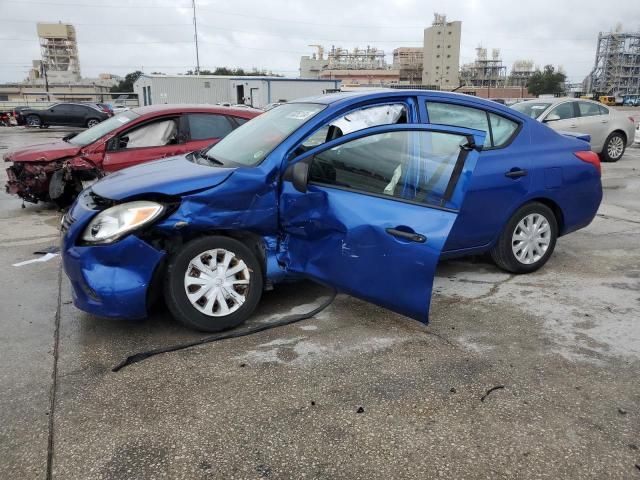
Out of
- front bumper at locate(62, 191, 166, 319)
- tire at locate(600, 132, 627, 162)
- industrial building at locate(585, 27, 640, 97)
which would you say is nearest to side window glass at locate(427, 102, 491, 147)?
front bumper at locate(62, 191, 166, 319)

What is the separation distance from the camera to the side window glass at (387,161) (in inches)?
135

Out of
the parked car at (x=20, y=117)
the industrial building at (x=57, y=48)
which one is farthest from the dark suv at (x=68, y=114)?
the industrial building at (x=57, y=48)

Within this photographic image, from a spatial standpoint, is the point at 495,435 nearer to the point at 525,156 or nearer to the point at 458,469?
the point at 458,469

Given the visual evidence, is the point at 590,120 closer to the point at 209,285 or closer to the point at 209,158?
the point at 209,158

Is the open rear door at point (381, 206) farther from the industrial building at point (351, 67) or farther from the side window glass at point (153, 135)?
the industrial building at point (351, 67)

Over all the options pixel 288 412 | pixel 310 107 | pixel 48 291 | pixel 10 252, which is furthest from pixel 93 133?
pixel 288 412

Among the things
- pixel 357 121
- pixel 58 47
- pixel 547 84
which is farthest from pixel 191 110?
pixel 58 47

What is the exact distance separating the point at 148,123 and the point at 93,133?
1038 millimetres

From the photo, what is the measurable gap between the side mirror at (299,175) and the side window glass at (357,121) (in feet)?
1.15

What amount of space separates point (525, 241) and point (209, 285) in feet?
9.37

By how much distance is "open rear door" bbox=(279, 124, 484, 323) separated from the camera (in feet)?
10.6

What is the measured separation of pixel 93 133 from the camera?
7484 millimetres

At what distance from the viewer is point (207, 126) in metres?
7.11

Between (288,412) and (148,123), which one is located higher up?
(148,123)
